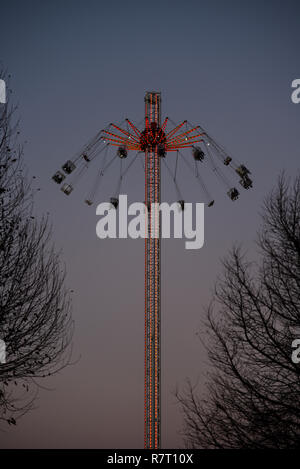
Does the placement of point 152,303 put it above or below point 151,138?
below

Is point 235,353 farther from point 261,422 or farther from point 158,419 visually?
point 158,419

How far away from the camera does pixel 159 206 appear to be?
157 ft

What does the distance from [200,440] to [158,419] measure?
30.1 meters

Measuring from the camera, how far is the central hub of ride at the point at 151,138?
152 ft

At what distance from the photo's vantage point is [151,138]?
152ft

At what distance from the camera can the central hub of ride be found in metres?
46.2

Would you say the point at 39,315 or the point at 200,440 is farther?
the point at 39,315
